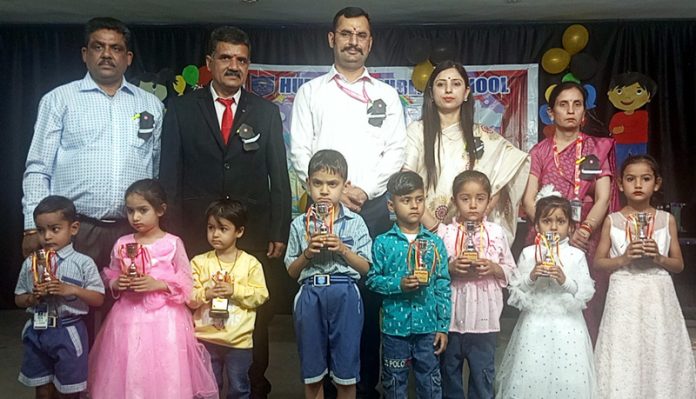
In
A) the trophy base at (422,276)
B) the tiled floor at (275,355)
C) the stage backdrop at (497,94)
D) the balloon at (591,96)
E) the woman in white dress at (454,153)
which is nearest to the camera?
the trophy base at (422,276)

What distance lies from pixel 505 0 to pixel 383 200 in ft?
8.65

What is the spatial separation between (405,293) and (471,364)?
1.58ft

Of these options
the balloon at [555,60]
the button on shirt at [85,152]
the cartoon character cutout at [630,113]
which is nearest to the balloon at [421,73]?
the balloon at [555,60]

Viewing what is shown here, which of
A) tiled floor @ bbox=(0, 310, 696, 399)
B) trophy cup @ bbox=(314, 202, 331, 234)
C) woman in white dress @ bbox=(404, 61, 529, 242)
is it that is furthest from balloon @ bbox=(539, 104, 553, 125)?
trophy cup @ bbox=(314, 202, 331, 234)

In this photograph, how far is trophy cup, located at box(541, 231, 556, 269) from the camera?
292 centimetres

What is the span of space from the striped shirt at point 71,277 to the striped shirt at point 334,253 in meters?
0.92

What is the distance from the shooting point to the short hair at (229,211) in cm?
302

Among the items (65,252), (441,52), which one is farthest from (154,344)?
(441,52)

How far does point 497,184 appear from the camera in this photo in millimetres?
3324

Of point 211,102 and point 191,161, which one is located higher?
point 211,102

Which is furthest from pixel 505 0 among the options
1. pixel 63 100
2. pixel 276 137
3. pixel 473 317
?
pixel 63 100

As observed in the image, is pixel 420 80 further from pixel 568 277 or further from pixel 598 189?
pixel 568 277

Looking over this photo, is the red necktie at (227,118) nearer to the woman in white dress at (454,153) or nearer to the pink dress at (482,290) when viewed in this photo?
the woman in white dress at (454,153)

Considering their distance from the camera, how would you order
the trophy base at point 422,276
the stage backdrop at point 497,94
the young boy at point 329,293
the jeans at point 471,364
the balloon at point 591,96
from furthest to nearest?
1. the stage backdrop at point 497,94
2. the balloon at point 591,96
3. the jeans at point 471,364
4. the young boy at point 329,293
5. the trophy base at point 422,276
